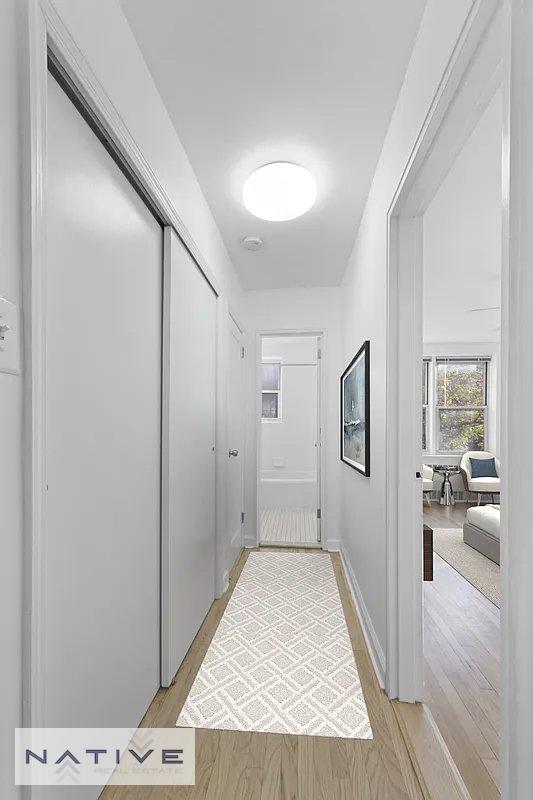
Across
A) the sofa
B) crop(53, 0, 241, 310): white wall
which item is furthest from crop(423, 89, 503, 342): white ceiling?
the sofa

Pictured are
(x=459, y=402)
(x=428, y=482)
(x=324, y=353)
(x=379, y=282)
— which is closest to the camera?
(x=379, y=282)

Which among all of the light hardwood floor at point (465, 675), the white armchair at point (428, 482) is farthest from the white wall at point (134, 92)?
the white armchair at point (428, 482)

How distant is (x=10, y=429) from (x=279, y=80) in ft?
5.44

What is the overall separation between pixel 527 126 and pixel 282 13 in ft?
3.59

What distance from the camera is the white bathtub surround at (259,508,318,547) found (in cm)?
442

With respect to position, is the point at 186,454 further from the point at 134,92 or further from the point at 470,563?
the point at 470,563

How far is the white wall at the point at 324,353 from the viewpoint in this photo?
4.12 metres

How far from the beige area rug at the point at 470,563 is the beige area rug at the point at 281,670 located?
1.08m

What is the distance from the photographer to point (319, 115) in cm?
192

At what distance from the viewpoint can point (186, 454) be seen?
86.8 inches

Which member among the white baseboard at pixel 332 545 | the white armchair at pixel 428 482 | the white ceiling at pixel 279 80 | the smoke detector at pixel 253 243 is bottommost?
the white baseboard at pixel 332 545

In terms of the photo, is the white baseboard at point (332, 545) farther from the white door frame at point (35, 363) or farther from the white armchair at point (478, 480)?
the white door frame at point (35, 363)

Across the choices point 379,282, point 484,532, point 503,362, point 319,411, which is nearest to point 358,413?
point 379,282

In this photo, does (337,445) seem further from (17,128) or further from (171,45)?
(17,128)
